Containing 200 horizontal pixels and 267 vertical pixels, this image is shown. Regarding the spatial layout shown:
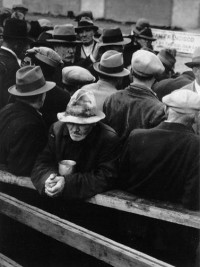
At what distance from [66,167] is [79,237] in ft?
1.82

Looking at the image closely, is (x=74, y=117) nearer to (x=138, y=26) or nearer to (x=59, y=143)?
(x=59, y=143)

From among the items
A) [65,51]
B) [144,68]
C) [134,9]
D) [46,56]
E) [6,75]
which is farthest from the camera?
[134,9]

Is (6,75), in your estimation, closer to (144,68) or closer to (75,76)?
(75,76)

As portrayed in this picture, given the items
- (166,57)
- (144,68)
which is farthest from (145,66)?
(166,57)

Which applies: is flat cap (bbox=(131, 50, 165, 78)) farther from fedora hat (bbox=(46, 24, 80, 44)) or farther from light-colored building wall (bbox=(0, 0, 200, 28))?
light-colored building wall (bbox=(0, 0, 200, 28))

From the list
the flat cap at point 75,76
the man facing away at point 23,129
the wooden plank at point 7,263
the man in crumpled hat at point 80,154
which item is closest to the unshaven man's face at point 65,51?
the flat cap at point 75,76

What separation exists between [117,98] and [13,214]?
1487 millimetres

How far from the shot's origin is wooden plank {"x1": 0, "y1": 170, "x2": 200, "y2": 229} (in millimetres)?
3004

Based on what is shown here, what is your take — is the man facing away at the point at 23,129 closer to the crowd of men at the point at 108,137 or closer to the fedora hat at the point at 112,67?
the crowd of men at the point at 108,137

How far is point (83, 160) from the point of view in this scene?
11.2ft

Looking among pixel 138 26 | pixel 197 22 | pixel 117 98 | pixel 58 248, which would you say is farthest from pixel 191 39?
pixel 58 248

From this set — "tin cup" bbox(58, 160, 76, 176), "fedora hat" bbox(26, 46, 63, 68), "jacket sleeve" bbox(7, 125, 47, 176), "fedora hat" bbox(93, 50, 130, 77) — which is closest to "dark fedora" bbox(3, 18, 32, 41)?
"fedora hat" bbox(26, 46, 63, 68)

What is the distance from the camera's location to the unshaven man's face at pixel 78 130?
3312 millimetres

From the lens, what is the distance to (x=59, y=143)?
345cm
